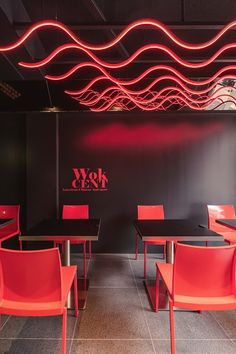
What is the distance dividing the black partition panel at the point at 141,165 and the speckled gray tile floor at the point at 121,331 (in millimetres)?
1944

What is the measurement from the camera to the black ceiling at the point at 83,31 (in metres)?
2.62

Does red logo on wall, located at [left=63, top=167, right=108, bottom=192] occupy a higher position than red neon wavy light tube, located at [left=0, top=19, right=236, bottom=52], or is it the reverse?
red neon wavy light tube, located at [left=0, top=19, right=236, bottom=52]

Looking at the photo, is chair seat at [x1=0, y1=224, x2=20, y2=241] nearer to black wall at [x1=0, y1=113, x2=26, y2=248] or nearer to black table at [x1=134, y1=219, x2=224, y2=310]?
black wall at [x1=0, y1=113, x2=26, y2=248]

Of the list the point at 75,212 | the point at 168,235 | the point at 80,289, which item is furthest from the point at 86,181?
the point at 168,235

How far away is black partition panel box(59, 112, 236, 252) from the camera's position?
14.9 feet

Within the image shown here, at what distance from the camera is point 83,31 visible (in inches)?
137

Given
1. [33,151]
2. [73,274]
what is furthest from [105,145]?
[73,274]

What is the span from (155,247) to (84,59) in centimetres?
363

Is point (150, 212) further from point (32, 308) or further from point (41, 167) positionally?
point (32, 308)

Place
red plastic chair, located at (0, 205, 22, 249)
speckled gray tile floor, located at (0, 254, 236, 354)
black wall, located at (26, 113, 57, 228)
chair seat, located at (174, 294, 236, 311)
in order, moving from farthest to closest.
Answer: black wall, located at (26, 113, 57, 228) < red plastic chair, located at (0, 205, 22, 249) < speckled gray tile floor, located at (0, 254, 236, 354) < chair seat, located at (174, 294, 236, 311)

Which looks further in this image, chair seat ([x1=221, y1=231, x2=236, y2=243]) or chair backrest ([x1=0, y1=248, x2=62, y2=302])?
chair seat ([x1=221, y1=231, x2=236, y2=243])

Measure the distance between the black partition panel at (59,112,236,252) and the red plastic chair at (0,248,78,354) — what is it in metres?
2.90

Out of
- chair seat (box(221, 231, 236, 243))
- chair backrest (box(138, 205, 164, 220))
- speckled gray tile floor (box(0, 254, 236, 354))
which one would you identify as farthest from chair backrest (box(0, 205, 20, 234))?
chair seat (box(221, 231, 236, 243))

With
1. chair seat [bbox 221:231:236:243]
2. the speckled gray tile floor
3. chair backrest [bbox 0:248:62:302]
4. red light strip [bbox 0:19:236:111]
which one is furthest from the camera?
chair seat [bbox 221:231:236:243]
